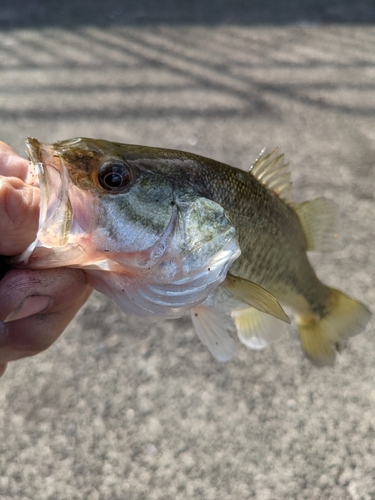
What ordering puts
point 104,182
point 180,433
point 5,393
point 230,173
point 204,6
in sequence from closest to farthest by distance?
point 104,182 < point 230,173 < point 180,433 < point 5,393 < point 204,6

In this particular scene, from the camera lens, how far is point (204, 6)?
458 cm

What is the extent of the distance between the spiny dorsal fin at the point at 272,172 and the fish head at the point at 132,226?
272mm

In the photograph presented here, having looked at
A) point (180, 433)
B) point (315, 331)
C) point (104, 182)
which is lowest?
point (180, 433)

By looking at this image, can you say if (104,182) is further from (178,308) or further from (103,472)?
(103,472)

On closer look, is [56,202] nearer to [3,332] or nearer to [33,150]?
[33,150]

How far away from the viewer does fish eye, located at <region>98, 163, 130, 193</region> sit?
0.81 metres

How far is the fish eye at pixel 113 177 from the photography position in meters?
0.81

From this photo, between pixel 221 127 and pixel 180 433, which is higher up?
pixel 221 127

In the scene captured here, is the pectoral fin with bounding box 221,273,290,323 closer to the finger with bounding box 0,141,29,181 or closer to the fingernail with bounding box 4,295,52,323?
the fingernail with bounding box 4,295,52,323

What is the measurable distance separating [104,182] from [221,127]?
2.25 meters

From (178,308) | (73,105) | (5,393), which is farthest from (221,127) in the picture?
(178,308)

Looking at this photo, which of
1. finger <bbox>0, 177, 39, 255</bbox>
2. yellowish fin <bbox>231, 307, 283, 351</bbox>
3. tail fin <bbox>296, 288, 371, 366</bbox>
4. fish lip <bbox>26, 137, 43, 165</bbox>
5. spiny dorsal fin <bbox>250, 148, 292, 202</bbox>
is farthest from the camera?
tail fin <bbox>296, 288, 371, 366</bbox>

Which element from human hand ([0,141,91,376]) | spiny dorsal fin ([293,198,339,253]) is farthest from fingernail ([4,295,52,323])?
spiny dorsal fin ([293,198,339,253])

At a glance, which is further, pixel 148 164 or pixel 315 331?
pixel 315 331
